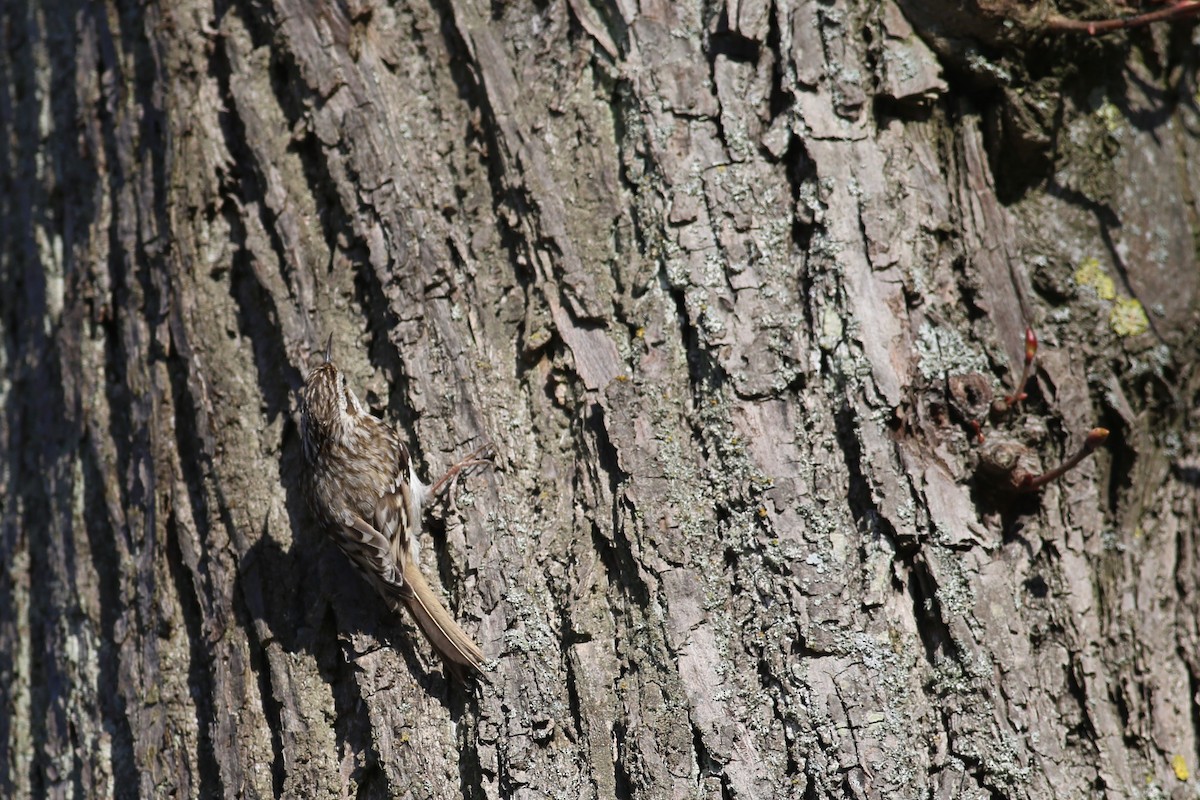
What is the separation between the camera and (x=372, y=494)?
2.24 m

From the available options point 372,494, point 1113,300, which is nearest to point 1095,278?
point 1113,300

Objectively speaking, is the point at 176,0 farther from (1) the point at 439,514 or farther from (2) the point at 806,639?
(2) the point at 806,639

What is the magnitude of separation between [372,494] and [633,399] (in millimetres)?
713

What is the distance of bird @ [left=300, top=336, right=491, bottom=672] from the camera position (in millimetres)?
1892

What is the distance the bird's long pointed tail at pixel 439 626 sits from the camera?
5.94 feet

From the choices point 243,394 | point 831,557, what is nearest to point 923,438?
point 831,557

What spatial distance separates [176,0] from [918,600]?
2079mm

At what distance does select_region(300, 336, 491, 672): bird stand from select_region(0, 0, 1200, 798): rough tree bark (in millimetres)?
47

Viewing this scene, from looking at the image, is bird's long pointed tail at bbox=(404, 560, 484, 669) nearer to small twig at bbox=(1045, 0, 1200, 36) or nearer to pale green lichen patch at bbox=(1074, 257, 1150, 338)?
pale green lichen patch at bbox=(1074, 257, 1150, 338)

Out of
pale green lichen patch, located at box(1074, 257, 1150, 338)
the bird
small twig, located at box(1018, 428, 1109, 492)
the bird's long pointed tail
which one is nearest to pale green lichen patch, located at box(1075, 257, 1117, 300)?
pale green lichen patch, located at box(1074, 257, 1150, 338)

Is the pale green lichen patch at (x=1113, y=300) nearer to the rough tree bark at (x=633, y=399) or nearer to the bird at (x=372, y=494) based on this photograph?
the rough tree bark at (x=633, y=399)

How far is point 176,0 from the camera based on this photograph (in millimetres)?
2273

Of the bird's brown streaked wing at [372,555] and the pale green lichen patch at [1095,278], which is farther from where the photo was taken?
the pale green lichen patch at [1095,278]

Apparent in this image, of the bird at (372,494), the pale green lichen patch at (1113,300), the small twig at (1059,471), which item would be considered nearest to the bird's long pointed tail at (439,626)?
the bird at (372,494)
